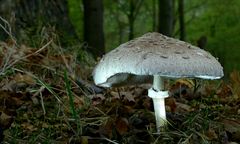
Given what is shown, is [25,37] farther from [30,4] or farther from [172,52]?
[172,52]

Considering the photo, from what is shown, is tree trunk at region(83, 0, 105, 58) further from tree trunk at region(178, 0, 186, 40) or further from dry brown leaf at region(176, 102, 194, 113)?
dry brown leaf at region(176, 102, 194, 113)

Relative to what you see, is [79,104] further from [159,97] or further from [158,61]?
[158,61]

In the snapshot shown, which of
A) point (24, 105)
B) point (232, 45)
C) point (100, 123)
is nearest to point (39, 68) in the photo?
point (24, 105)

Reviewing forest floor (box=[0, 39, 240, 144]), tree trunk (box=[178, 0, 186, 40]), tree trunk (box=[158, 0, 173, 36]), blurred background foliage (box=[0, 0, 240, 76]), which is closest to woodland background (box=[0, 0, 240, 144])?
forest floor (box=[0, 39, 240, 144])

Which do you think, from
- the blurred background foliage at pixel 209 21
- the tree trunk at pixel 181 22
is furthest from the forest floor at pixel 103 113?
the blurred background foliage at pixel 209 21

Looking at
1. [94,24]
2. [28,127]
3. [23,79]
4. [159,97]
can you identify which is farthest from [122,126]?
[94,24]

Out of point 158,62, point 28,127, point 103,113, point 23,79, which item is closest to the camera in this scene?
point 158,62
